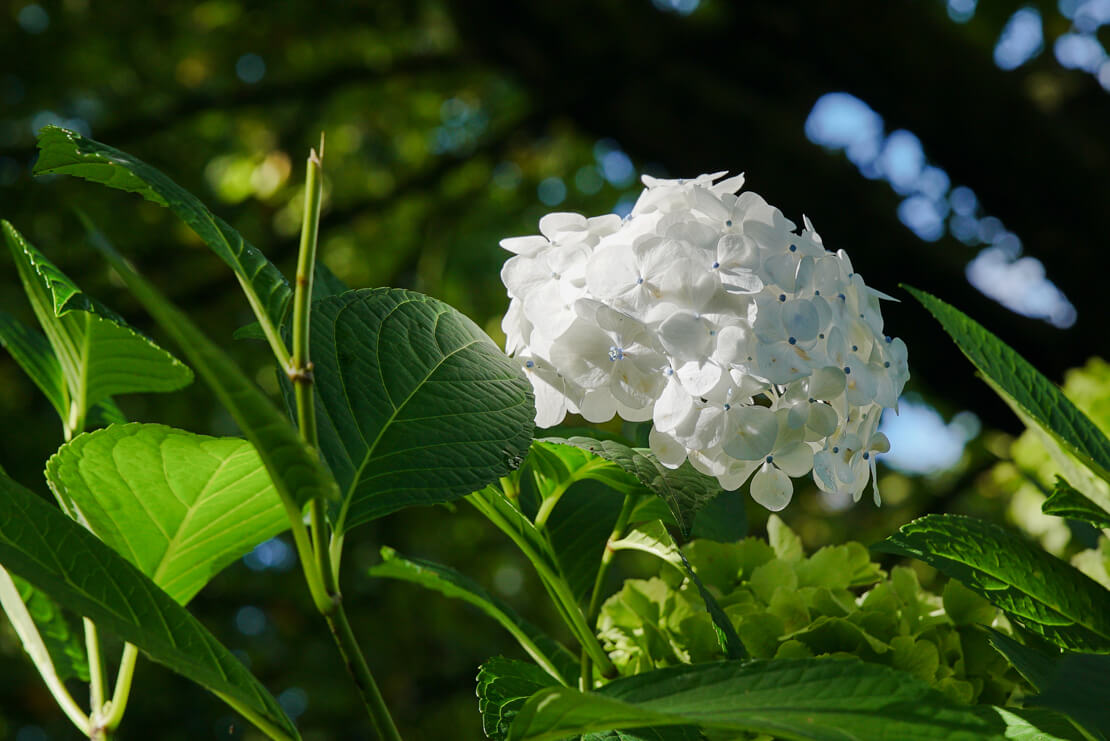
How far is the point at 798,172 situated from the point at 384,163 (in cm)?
265

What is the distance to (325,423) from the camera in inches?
19.7

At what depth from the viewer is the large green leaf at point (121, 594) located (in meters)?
0.41

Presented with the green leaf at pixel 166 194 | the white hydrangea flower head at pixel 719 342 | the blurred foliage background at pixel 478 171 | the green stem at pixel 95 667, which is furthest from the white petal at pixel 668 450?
the blurred foliage background at pixel 478 171

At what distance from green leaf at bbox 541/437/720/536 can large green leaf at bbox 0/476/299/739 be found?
20cm

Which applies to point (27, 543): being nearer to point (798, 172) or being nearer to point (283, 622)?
point (798, 172)

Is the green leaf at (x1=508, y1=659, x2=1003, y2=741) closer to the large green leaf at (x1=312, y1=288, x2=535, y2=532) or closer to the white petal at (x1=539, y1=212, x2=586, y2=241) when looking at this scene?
the large green leaf at (x1=312, y1=288, x2=535, y2=532)

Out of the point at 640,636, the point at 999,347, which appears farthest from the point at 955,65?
the point at 640,636

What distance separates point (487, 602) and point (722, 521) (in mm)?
199

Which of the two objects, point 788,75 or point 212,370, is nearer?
point 212,370

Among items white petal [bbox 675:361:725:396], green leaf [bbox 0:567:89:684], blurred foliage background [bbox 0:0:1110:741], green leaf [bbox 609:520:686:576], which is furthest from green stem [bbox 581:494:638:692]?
blurred foliage background [bbox 0:0:1110:741]

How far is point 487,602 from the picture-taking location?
0.66m

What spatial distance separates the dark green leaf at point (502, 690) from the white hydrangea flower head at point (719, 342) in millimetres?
149

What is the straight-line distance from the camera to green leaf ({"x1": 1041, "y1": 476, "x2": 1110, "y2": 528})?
608 millimetres

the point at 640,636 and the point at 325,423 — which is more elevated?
the point at 325,423
